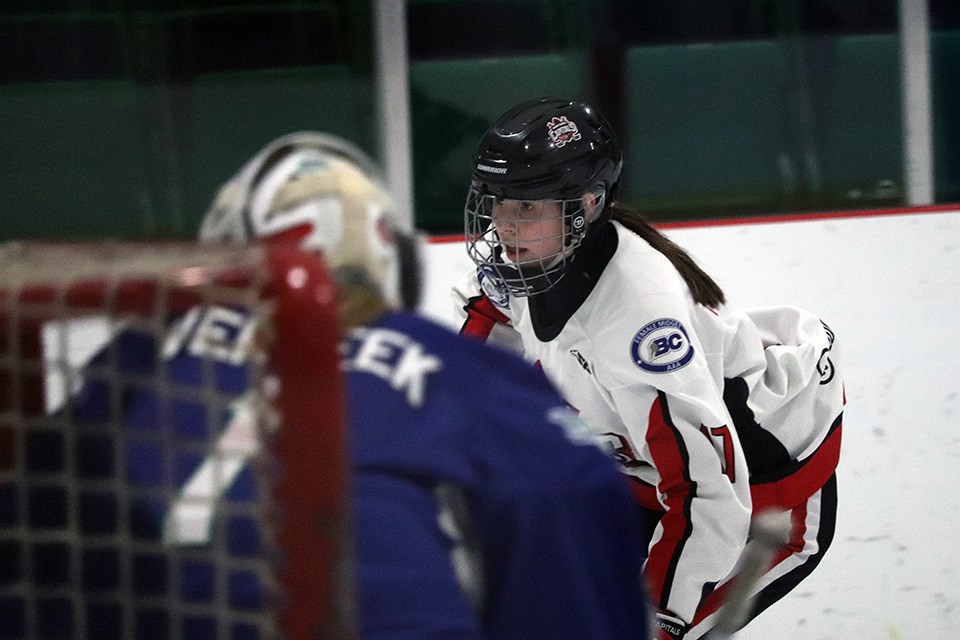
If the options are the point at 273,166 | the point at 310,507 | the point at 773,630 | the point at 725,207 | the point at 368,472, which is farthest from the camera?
the point at 725,207

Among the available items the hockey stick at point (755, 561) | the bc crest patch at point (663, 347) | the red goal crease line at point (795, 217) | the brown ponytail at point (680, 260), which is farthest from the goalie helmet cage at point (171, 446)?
the red goal crease line at point (795, 217)

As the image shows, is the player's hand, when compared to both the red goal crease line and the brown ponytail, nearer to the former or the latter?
the brown ponytail

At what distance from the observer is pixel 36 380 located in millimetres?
878

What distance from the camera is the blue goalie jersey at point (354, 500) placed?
32.0 inches

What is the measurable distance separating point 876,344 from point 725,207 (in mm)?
573

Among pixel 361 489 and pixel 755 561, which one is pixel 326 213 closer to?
pixel 361 489

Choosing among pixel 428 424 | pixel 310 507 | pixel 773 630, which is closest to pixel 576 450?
pixel 428 424

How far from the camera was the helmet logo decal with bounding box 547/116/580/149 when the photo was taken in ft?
5.96

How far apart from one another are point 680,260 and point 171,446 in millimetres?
1151

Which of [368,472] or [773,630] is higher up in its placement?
[368,472]

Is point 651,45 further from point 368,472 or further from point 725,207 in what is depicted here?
point 368,472

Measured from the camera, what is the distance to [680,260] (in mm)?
1848

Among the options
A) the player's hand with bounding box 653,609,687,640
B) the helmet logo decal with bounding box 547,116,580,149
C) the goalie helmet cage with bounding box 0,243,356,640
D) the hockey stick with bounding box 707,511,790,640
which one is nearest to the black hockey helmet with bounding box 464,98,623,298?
the helmet logo decal with bounding box 547,116,580,149

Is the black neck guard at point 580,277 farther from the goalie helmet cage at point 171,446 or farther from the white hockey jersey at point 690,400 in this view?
the goalie helmet cage at point 171,446
